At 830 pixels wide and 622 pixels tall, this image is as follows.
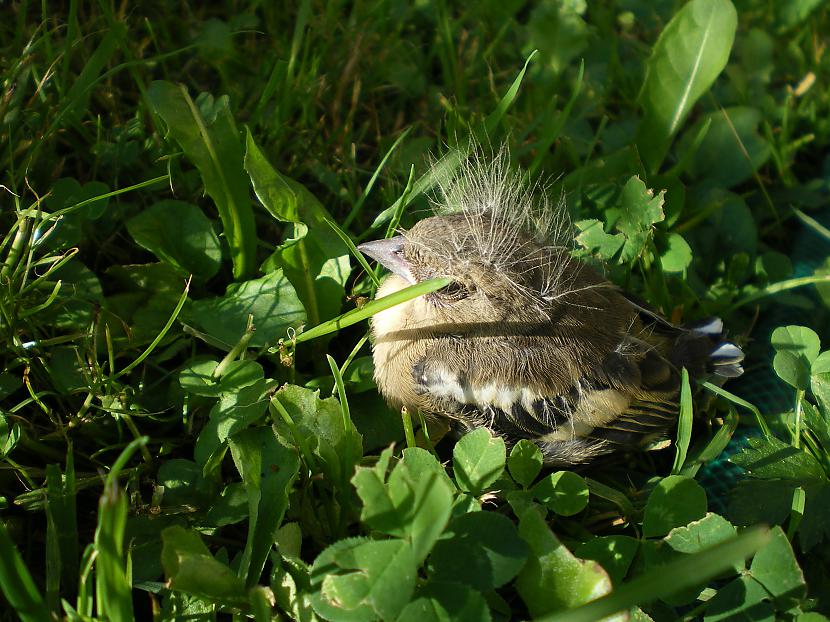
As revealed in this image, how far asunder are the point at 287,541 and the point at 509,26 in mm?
2299

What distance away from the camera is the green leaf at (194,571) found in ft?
4.66

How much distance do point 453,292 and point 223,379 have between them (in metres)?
0.64

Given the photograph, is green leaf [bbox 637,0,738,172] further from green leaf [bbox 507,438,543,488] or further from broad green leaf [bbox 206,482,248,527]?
broad green leaf [bbox 206,482,248,527]

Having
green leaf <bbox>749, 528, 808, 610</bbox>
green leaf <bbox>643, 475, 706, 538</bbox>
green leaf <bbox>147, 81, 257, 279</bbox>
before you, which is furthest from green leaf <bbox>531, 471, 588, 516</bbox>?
green leaf <bbox>147, 81, 257, 279</bbox>

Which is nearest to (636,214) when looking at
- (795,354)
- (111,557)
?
(795,354)

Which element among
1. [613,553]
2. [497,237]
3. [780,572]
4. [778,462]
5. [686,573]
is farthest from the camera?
[497,237]

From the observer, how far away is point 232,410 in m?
1.79

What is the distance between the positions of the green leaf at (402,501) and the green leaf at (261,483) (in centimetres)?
Answer: 28

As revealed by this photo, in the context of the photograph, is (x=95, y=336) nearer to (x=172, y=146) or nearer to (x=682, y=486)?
(x=172, y=146)

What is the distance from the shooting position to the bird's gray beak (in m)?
2.01

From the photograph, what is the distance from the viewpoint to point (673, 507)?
1.73m

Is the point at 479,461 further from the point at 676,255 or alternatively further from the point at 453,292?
the point at 676,255

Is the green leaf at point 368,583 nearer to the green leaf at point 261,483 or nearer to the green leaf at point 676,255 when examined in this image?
the green leaf at point 261,483

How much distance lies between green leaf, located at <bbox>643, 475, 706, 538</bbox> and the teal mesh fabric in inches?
11.7
